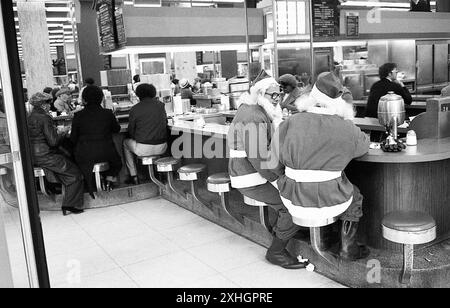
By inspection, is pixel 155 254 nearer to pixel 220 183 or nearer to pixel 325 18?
pixel 220 183

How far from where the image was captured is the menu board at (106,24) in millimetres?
5785

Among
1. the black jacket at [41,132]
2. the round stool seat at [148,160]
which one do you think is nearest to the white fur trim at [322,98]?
the round stool seat at [148,160]

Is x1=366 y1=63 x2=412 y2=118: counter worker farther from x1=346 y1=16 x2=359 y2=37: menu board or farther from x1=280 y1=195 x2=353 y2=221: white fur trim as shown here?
x1=280 y1=195 x2=353 y2=221: white fur trim

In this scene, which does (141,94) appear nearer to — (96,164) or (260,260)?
(96,164)

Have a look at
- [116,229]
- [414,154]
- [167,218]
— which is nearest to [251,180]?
[414,154]

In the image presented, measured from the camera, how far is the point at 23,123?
217 centimetres

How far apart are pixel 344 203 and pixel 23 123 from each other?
6.77ft

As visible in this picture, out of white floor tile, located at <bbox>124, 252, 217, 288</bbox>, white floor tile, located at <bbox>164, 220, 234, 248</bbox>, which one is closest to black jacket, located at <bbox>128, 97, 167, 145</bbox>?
white floor tile, located at <bbox>164, 220, 234, 248</bbox>

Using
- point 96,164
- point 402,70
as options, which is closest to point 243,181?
point 96,164

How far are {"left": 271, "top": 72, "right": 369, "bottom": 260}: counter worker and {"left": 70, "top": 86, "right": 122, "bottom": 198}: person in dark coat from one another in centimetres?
310

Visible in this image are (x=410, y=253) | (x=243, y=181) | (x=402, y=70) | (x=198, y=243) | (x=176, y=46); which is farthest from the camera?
(x=402, y=70)

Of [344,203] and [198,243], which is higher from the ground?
[344,203]

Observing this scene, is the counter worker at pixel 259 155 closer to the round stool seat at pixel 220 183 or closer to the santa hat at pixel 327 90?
the round stool seat at pixel 220 183
